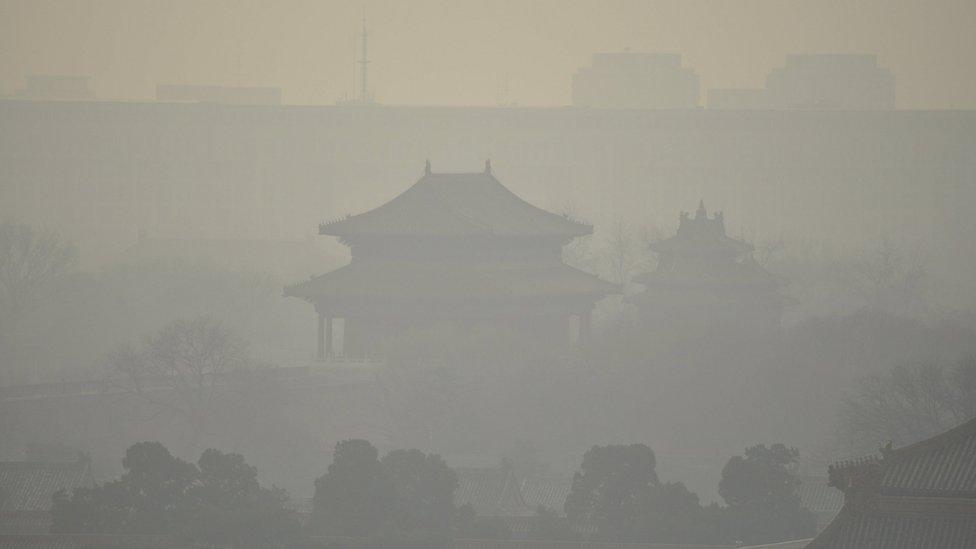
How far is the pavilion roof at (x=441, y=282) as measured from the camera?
71625mm

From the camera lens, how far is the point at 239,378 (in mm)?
63656

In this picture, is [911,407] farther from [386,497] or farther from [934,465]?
[934,465]

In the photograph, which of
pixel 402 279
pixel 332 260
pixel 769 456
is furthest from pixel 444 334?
pixel 332 260

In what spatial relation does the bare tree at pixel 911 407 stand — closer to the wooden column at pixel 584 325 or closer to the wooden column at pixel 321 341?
the wooden column at pixel 321 341

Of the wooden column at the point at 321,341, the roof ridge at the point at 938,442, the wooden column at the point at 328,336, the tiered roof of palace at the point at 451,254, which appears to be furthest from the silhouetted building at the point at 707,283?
the roof ridge at the point at 938,442

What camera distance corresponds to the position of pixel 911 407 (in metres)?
55.1

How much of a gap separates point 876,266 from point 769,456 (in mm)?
54024

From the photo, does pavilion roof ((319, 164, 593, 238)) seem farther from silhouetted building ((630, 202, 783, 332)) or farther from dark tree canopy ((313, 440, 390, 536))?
dark tree canopy ((313, 440, 390, 536))

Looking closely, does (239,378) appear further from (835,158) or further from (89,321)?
(835,158)

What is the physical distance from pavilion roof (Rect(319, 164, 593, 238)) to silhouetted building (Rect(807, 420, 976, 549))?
3932 cm

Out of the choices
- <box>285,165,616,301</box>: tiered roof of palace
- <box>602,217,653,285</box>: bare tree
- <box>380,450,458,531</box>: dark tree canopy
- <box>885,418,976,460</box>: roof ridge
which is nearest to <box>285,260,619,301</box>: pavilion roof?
<box>285,165,616,301</box>: tiered roof of palace

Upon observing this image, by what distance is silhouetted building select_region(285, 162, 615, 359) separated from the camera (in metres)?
71.6

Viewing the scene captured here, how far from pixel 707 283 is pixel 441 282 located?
8095mm

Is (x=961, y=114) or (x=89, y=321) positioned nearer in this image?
(x=89, y=321)
